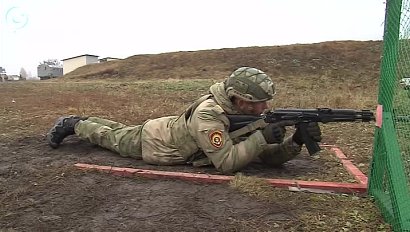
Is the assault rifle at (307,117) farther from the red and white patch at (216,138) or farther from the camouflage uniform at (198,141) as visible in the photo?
the red and white patch at (216,138)

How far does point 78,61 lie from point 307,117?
4834 centimetres

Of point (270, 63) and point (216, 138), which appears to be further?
point (270, 63)

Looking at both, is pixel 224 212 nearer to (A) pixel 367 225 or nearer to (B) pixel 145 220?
(B) pixel 145 220

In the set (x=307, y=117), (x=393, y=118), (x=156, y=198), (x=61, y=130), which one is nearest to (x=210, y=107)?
(x=307, y=117)

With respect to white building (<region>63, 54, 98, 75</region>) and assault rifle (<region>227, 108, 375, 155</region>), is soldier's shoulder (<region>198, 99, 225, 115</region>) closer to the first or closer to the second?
assault rifle (<region>227, 108, 375, 155</region>)

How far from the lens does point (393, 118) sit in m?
2.91

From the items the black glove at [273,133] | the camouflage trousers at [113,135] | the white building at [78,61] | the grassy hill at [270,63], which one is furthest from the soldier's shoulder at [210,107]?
the white building at [78,61]

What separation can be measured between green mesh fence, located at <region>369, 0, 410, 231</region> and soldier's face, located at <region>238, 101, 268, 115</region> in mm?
979

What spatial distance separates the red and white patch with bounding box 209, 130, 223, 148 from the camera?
3432mm

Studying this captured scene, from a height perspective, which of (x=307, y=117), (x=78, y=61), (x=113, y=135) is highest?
(x=78, y=61)

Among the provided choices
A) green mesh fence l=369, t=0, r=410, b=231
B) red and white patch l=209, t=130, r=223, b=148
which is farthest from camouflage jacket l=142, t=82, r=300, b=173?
green mesh fence l=369, t=0, r=410, b=231

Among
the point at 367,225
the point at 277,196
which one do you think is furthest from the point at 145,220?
the point at 367,225

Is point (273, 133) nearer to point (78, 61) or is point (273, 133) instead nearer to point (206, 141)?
point (206, 141)

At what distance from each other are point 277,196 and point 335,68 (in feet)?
68.3
